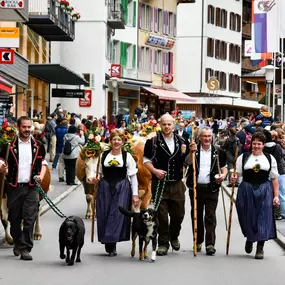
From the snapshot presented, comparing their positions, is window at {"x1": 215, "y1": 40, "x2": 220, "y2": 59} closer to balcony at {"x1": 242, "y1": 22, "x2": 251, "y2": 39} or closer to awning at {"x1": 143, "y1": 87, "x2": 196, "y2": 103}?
balcony at {"x1": 242, "y1": 22, "x2": 251, "y2": 39}

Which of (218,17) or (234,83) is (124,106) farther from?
(234,83)

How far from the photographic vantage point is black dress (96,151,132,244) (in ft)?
45.2

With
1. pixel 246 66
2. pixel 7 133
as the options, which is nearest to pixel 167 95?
pixel 246 66

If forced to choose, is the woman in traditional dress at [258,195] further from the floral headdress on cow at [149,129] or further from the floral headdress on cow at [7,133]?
the floral headdress on cow at [149,129]

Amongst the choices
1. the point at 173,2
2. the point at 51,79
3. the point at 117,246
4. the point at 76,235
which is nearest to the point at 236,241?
the point at 117,246

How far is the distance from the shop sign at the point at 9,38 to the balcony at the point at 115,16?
1350 inches

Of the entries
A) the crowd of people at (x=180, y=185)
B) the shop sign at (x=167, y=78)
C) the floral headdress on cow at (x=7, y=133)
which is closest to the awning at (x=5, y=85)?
the floral headdress on cow at (x=7, y=133)

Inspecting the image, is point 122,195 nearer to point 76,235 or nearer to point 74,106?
point 76,235

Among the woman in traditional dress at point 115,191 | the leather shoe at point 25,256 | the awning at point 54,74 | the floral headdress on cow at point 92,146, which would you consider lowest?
the leather shoe at point 25,256

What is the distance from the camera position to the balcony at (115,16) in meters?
58.5

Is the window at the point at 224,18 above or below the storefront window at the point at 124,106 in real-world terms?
above

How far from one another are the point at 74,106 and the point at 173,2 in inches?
796

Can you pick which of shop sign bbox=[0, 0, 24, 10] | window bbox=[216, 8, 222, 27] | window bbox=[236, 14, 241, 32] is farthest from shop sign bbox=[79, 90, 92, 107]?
window bbox=[236, 14, 241, 32]

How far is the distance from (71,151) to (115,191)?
1472 cm
